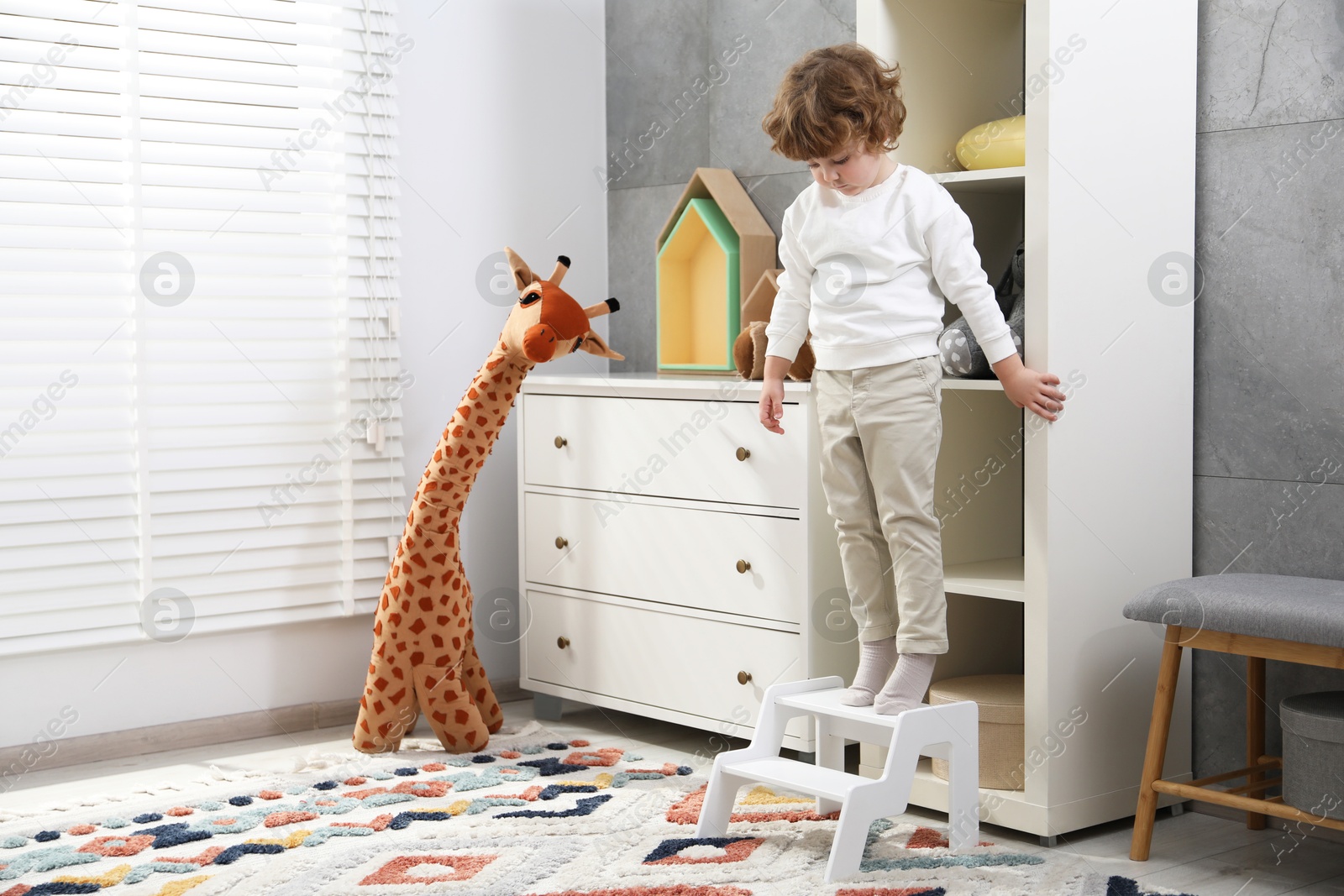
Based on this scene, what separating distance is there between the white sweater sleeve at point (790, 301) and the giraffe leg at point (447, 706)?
95cm

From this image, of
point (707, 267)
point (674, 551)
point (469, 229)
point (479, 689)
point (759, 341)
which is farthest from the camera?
point (469, 229)

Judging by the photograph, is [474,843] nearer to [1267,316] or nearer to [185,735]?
[185,735]

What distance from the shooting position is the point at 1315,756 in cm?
192

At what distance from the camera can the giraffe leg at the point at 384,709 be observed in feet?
8.65

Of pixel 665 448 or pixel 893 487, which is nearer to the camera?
pixel 893 487

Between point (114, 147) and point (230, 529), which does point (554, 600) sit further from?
point (114, 147)

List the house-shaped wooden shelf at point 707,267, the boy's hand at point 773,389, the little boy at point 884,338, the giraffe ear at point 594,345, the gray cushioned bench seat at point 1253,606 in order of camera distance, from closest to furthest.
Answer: the gray cushioned bench seat at point 1253,606, the little boy at point 884,338, the boy's hand at point 773,389, the giraffe ear at point 594,345, the house-shaped wooden shelf at point 707,267

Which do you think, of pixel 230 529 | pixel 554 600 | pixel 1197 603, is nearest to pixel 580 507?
pixel 554 600

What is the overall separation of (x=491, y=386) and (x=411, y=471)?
56 centimetres

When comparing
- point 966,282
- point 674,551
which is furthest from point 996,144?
point 674,551

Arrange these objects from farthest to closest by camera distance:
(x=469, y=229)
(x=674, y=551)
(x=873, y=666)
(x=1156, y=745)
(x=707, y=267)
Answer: (x=469, y=229), (x=707, y=267), (x=674, y=551), (x=873, y=666), (x=1156, y=745)

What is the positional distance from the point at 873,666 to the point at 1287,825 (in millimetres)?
762

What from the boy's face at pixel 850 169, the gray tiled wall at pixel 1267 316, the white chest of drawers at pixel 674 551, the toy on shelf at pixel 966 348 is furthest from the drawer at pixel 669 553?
the gray tiled wall at pixel 1267 316

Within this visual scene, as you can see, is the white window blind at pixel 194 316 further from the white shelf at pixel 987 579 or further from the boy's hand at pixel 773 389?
the white shelf at pixel 987 579
